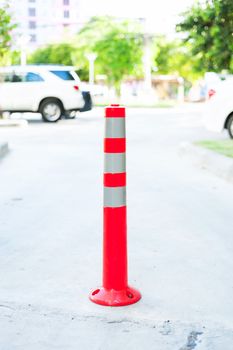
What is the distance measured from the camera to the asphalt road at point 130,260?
325cm

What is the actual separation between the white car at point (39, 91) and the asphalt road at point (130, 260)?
415 inches

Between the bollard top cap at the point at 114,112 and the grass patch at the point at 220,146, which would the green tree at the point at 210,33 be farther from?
the bollard top cap at the point at 114,112

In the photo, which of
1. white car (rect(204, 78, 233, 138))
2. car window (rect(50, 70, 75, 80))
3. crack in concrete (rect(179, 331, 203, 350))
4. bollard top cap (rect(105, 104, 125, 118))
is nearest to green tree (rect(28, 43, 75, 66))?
car window (rect(50, 70, 75, 80))

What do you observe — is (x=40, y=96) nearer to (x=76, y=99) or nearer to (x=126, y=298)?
(x=76, y=99)

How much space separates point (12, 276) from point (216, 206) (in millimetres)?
3125

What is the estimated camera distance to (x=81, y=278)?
416 cm

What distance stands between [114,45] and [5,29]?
3448 cm

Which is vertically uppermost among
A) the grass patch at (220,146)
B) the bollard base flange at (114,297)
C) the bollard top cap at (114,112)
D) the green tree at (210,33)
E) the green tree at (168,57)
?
the green tree at (168,57)

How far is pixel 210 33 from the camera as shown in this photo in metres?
15.2

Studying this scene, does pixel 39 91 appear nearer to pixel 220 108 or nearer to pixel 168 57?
pixel 220 108

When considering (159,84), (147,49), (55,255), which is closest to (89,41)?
(147,49)

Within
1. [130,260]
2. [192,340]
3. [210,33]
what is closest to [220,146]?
[210,33]

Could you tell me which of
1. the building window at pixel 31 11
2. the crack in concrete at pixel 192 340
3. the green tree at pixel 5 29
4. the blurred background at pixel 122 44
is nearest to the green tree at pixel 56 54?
the blurred background at pixel 122 44

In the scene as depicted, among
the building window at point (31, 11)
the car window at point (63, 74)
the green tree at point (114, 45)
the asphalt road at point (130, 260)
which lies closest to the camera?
the asphalt road at point (130, 260)
